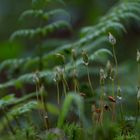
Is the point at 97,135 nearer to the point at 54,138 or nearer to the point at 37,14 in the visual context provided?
the point at 54,138

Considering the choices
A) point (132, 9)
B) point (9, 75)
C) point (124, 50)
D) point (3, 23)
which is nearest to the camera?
point (132, 9)

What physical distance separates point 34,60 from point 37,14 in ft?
0.93

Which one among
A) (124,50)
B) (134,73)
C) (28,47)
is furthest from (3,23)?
(134,73)

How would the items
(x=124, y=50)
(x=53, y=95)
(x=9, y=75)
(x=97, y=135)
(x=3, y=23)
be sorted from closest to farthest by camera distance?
(x=97, y=135) → (x=9, y=75) → (x=53, y=95) → (x=124, y=50) → (x=3, y=23)

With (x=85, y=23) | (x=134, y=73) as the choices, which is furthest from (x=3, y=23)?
(x=134, y=73)

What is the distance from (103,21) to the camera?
2.51 meters

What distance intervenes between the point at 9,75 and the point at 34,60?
222mm

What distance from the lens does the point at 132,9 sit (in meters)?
2.48

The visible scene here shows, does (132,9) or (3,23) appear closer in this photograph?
(132,9)

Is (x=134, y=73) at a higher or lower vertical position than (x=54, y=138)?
lower

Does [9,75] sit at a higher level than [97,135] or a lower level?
lower

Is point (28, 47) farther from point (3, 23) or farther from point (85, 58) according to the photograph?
point (85, 58)

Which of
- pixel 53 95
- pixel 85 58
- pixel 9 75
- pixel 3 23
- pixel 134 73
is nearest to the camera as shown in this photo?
pixel 85 58

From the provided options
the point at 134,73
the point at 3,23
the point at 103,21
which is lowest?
the point at 134,73
